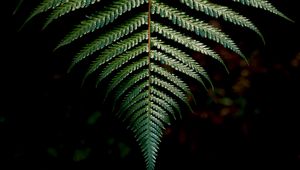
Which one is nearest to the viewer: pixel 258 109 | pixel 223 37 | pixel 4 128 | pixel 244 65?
pixel 223 37

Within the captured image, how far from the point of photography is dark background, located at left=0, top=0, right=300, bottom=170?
3.82 meters

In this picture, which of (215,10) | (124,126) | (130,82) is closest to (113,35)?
(130,82)

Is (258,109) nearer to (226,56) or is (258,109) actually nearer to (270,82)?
(270,82)

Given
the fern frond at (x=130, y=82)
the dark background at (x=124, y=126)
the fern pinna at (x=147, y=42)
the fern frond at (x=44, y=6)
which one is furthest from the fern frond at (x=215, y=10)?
the dark background at (x=124, y=126)

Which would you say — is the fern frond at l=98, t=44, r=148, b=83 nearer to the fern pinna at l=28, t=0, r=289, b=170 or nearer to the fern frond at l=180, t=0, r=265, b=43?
the fern pinna at l=28, t=0, r=289, b=170

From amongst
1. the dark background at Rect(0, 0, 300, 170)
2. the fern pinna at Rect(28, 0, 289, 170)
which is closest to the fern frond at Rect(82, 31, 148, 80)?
the fern pinna at Rect(28, 0, 289, 170)

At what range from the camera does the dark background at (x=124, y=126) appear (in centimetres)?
382

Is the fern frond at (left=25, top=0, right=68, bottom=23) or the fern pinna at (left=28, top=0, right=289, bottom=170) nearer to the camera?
the fern frond at (left=25, top=0, right=68, bottom=23)

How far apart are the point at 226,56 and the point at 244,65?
30 cm

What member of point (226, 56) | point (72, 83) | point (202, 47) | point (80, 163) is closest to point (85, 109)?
point (72, 83)

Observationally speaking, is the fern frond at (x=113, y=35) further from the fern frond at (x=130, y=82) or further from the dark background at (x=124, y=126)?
the dark background at (x=124, y=126)

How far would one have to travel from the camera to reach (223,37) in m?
1.10

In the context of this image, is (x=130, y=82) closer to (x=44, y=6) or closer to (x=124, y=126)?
(x=44, y=6)

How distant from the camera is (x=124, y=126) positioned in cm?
394
